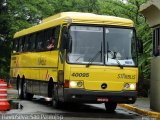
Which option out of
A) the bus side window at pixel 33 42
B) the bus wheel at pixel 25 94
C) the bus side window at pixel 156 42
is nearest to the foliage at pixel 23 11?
the bus wheel at pixel 25 94

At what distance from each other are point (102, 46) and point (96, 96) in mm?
1763

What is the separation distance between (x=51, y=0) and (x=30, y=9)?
8.70 meters

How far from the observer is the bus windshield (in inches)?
698

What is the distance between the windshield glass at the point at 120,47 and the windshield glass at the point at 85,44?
282mm

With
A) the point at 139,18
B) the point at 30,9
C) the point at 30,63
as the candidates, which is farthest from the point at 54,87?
the point at 30,9

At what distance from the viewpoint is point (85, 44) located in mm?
17891

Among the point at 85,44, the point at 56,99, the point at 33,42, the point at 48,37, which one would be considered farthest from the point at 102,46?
the point at 33,42

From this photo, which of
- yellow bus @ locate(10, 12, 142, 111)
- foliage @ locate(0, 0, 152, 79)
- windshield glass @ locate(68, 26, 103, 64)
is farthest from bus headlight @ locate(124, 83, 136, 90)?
foliage @ locate(0, 0, 152, 79)

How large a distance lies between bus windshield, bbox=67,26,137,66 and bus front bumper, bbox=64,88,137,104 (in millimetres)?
991

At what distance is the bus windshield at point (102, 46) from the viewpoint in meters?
17.7

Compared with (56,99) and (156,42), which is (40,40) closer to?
(56,99)

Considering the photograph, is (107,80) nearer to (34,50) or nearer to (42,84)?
(42,84)

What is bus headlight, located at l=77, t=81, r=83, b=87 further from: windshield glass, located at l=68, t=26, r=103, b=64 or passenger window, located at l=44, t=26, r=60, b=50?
passenger window, located at l=44, t=26, r=60, b=50

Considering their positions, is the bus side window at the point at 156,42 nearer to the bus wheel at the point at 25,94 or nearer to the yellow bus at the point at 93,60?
the yellow bus at the point at 93,60
